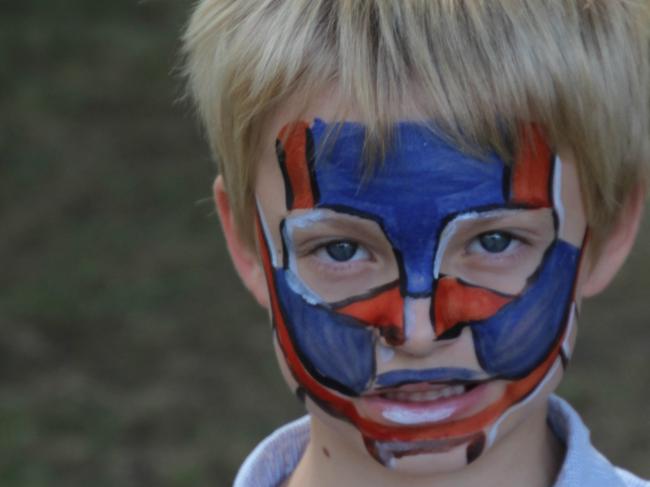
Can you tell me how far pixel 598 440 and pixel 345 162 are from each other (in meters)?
3.39

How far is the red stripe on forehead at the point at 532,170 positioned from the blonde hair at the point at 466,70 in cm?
2

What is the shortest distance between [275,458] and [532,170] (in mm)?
965

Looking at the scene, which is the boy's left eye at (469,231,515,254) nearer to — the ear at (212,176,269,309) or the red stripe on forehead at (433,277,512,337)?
the red stripe on forehead at (433,277,512,337)

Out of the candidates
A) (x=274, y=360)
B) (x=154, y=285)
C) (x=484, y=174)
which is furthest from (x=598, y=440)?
(x=484, y=174)

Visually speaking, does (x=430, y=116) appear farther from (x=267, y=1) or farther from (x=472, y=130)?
(x=267, y=1)

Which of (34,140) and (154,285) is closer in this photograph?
(154,285)

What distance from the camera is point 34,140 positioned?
8.00m

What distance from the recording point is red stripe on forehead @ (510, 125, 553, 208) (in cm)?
245

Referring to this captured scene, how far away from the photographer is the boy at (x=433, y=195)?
7.93 ft

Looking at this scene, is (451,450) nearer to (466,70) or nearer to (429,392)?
(429,392)

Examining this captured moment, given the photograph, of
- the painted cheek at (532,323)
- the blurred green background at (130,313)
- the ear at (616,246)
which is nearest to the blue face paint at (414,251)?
the painted cheek at (532,323)

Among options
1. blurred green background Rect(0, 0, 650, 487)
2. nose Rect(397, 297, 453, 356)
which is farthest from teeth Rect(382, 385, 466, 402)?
blurred green background Rect(0, 0, 650, 487)

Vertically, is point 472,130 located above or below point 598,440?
above

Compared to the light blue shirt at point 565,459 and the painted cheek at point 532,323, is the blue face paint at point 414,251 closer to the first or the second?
the painted cheek at point 532,323
